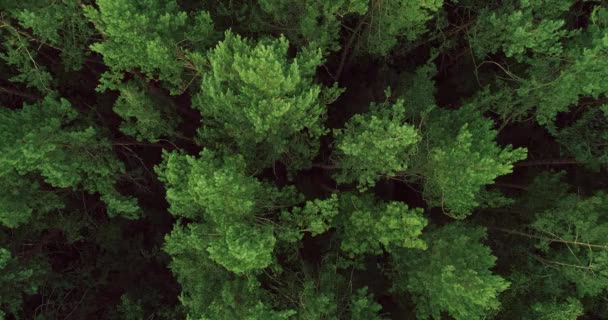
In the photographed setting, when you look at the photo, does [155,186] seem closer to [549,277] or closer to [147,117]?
[147,117]

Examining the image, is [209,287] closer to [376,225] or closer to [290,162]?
[290,162]

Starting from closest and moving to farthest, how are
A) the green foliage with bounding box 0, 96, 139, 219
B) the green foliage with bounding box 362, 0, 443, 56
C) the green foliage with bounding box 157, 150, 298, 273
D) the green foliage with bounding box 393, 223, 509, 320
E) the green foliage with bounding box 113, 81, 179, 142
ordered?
the green foliage with bounding box 157, 150, 298, 273 → the green foliage with bounding box 0, 96, 139, 219 → the green foliage with bounding box 393, 223, 509, 320 → the green foliage with bounding box 113, 81, 179, 142 → the green foliage with bounding box 362, 0, 443, 56

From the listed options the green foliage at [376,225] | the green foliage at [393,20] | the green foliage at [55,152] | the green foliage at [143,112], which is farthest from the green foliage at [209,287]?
the green foliage at [393,20]

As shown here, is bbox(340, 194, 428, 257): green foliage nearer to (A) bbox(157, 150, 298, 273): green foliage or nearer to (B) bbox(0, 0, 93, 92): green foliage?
(A) bbox(157, 150, 298, 273): green foliage

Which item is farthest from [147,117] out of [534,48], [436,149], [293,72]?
[534,48]

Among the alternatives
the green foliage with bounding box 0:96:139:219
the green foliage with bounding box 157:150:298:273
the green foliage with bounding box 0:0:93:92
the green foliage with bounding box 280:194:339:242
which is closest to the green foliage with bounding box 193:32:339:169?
the green foliage with bounding box 157:150:298:273
